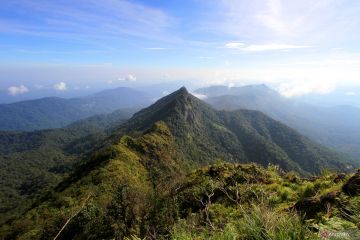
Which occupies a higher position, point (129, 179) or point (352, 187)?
point (352, 187)

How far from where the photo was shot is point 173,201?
48.9ft

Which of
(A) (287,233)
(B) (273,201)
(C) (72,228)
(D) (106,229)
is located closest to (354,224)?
(A) (287,233)

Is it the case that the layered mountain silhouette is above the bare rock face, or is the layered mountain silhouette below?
below

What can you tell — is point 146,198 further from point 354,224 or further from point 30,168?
point 30,168

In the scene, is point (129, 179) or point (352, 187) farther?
point (129, 179)

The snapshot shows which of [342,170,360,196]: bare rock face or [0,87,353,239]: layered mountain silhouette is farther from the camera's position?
[0,87,353,239]: layered mountain silhouette

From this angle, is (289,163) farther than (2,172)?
No

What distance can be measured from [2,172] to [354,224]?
215 meters

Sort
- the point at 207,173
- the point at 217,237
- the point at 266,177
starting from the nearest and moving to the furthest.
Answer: the point at 217,237, the point at 266,177, the point at 207,173

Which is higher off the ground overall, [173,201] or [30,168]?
[173,201]

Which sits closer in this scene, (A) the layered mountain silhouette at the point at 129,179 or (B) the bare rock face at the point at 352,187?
(B) the bare rock face at the point at 352,187

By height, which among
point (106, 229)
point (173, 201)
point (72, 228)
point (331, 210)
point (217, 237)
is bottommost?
point (72, 228)

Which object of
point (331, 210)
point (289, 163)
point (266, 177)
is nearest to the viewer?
point (331, 210)

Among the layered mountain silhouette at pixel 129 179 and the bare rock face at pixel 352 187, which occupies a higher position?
the bare rock face at pixel 352 187
